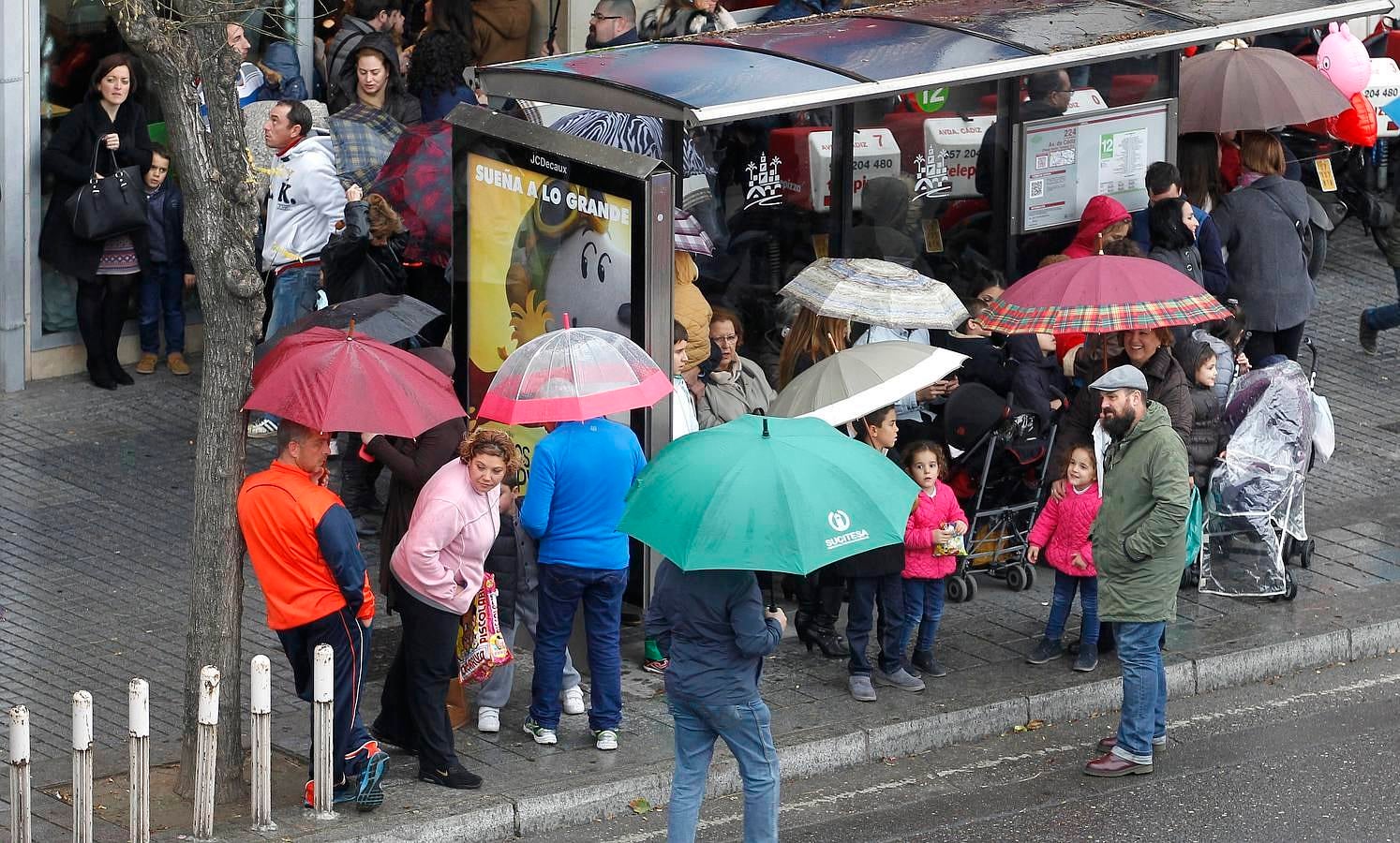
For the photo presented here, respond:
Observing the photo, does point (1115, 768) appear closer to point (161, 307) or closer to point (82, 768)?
point (82, 768)

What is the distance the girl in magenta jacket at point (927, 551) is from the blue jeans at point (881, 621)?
2.1 inches

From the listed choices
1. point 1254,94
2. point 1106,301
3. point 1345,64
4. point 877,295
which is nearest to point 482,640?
point 877,295

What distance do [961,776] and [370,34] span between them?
7215 mm

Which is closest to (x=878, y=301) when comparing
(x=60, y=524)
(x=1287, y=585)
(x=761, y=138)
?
(x=761, y=138)

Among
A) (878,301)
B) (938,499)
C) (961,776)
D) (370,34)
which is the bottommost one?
(961,776)

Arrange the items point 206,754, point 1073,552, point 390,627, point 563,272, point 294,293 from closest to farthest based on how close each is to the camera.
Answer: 1. point 206,754
2. point 1073,552
3. point 563,272
4. point 390,627
5. point 294,293

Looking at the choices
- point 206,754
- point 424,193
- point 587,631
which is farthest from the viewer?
point 424,193

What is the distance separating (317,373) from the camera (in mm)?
7688

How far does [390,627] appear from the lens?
993cm

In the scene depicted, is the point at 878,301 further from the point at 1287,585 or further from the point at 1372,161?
the point at 1372,161

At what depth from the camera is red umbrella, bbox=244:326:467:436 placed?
7.57 metres

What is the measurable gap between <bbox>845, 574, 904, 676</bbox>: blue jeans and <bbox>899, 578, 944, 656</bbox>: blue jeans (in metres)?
0.04

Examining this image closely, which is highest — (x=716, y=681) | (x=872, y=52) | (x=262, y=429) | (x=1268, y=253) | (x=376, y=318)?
(x=872, y=52)

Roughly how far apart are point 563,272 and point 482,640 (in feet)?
6.89
